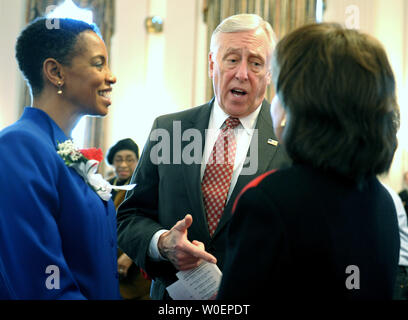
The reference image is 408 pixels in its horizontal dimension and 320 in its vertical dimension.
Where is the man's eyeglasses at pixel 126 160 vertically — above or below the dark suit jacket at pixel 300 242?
below

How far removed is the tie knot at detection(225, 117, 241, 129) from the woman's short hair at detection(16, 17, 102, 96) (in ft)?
2.84

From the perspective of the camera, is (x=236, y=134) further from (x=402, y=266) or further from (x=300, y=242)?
(x=402, y=266)

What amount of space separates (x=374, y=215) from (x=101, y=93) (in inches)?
51.6

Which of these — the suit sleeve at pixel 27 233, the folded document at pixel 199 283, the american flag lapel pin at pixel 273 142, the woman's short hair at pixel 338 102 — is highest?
the woman's short hair at pixel 338 102

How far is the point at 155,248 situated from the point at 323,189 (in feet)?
3.76

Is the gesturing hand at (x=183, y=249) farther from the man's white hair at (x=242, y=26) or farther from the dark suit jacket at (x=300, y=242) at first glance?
the man's white hair at (x=242, y=26)

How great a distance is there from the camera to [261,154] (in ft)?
7.73

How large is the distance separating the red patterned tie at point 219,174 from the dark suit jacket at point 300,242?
101 centimetres

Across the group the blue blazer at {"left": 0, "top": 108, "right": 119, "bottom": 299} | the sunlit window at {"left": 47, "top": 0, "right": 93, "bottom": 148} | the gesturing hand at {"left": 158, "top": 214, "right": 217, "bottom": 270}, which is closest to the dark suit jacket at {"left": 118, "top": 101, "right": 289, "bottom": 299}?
the gesturing hand at {"left": 158, "top": 214, "right": 217, "bottom": 270}

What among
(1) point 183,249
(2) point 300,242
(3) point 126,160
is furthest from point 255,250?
(3) point 126,160

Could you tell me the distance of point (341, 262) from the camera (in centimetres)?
120

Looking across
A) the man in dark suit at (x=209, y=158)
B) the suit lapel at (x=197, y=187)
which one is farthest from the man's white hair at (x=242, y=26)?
the suit lapel at (x=197, y=187)

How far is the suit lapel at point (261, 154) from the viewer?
220cm

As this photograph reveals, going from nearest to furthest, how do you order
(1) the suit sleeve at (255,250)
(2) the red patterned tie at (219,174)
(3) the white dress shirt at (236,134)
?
(1) the suit sleeve at (255,250) → (2) the red patterned tie at (219,174) → (3) the white dress shirt at (236,134)
